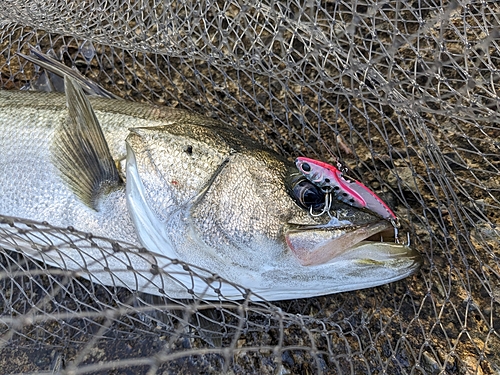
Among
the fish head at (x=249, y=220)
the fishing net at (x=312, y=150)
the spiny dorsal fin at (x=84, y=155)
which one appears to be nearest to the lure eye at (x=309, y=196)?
the fish head at (x=249, y=220)

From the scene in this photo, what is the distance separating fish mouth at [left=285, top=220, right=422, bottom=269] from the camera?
56.8 inches

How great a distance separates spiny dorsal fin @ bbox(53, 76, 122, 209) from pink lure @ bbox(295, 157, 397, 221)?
0.74 m

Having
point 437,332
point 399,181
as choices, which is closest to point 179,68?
point 399,181

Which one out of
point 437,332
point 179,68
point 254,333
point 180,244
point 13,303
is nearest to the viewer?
point 180,244

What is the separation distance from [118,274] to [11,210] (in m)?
0.52

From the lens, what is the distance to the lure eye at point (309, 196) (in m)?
1.54

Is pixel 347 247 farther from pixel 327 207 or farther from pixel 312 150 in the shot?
pixel 312 150

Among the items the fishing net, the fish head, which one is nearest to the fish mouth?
the fish head

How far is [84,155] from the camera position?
1722 millimetres

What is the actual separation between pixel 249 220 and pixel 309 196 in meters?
0.23

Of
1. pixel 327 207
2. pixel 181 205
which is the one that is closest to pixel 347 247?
pixel 327 207

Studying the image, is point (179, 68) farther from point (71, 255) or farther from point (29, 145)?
point (71, 255)

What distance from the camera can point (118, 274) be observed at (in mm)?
1763

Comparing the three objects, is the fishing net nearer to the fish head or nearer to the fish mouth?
the fish head
